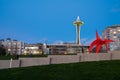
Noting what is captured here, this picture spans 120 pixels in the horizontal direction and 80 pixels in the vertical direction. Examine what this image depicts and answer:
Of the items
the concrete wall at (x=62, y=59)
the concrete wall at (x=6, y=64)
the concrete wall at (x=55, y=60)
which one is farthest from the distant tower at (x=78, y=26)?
the concrete wall at (x=6, y=64)

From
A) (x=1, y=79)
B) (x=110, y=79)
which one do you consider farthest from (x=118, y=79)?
(x=1, y=79)

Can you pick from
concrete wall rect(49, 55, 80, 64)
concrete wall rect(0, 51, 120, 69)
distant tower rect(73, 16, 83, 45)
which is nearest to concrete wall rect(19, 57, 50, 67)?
concrete wall rect(0, 51, 120, 69)

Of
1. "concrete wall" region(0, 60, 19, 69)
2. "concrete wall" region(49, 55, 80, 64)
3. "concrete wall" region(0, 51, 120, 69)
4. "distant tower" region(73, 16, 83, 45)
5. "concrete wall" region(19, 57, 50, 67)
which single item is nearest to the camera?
"concrete wall" region(0, 60, 19, 69)

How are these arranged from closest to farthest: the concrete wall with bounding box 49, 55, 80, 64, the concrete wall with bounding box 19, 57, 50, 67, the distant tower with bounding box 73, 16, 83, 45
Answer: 1. the concrete wall with bounding box 19, 57, 50, 67
2. the concrete wall with bounding box 49, 55, 80, 64
3. the distant tower with bounding box 73, 16, 83, 45

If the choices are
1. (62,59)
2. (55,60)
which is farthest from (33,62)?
(62,59)

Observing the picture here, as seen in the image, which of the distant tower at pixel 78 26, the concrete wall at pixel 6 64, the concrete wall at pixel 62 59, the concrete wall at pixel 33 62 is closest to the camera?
the concrete wall at pixel 6 64

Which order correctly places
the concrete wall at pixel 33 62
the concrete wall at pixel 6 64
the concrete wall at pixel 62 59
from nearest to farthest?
the concrete wall at pixel 6 64
the concrete wall at pixel 33 62
the concrete wall at pixel 62 59

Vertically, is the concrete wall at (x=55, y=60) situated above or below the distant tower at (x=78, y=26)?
below

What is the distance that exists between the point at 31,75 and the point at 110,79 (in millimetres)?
6593

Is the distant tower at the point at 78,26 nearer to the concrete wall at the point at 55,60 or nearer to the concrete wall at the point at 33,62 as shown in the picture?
the concrete wall at the point at 55,60

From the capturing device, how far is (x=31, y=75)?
21125 millimetres

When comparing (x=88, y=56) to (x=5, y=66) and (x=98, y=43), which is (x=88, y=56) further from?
(x=98, y=43)

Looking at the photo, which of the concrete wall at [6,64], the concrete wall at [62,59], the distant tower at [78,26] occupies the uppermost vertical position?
the distant tower at [78,26]

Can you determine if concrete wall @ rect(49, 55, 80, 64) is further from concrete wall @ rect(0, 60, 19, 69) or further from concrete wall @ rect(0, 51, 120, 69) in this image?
concrete wall @ rect(0, 60, 19, 69)
